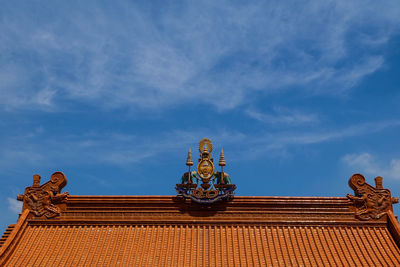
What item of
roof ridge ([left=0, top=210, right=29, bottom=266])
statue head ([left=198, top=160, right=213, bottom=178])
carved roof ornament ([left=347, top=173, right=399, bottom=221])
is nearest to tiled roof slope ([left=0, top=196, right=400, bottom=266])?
roof ridge ([left=0, top=210, right=29, bottom=266])

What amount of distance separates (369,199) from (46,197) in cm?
1565

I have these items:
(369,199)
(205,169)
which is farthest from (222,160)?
(369,199)

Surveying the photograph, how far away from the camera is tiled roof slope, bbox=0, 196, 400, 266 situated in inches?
762

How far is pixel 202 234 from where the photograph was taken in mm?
20859

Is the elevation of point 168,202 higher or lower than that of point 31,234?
higher

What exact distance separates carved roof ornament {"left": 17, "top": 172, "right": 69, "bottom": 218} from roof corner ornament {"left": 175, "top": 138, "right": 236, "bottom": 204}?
18.8 ft

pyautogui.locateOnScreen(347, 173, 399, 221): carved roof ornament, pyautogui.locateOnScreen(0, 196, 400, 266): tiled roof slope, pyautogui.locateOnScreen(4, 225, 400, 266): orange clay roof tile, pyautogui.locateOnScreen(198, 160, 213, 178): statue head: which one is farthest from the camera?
pyautogui.locateOnScreen(198, 160, 213, 178): statue head

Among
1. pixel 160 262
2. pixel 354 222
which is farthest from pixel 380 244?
pixel 160 262

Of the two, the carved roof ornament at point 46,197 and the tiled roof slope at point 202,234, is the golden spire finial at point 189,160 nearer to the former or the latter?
the tiled roof slope at point 202,234

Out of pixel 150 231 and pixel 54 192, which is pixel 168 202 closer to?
pixel 150 231

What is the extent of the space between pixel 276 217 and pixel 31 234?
1149 cm

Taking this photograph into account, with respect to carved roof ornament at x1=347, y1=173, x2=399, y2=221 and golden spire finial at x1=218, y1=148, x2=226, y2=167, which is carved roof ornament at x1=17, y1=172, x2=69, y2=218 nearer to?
golden spire finial at x1=218, y1=148, x2=226, y2=167

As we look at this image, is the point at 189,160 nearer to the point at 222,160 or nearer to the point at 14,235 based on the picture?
the point at 222,160

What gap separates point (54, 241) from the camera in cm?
2061
